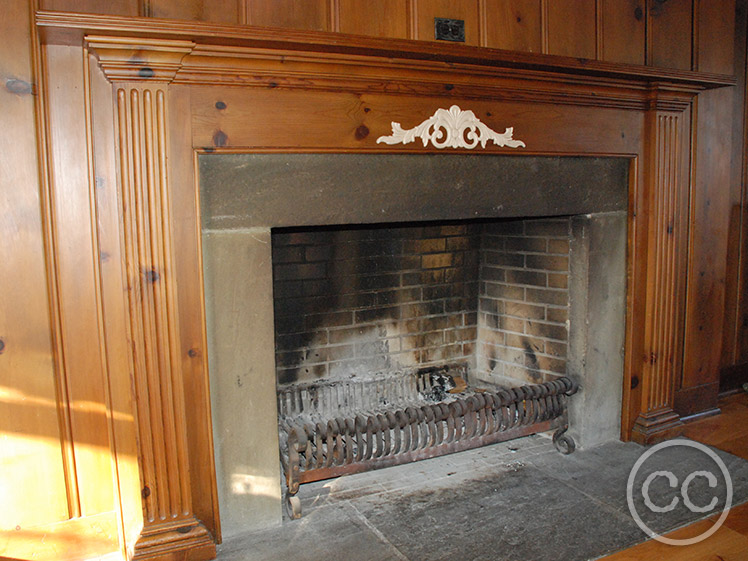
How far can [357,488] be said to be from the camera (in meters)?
2.46

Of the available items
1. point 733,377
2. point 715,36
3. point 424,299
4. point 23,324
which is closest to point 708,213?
point 715,36

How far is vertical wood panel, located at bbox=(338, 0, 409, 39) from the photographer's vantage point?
197 cm

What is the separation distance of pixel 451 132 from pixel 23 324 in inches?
59.6

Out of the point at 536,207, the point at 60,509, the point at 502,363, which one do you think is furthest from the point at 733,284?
the point at 60,509

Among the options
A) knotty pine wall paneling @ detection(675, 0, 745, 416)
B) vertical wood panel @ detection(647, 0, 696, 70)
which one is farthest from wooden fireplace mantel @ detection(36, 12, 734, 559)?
knotty pine wall paneling @ detection(675, 0, 745, 416)

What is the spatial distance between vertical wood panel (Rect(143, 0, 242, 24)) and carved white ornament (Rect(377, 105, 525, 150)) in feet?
1.97

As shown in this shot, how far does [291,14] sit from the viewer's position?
6.25 ft

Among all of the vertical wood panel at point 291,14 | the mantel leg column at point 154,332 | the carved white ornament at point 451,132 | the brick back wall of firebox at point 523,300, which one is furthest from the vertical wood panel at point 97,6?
the brick back wall of firebox at point 523,300

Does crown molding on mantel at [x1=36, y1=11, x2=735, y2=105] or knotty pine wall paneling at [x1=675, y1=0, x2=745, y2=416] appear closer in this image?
crown molding on mantel at [x1=36, y1=11, x2=735, y2=105]

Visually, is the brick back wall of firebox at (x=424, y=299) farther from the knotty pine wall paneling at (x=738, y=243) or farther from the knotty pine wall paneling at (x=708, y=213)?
the knotty pine wall paneling at (x=738, y=243)

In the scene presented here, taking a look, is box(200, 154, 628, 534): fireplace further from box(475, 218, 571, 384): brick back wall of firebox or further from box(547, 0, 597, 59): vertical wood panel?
box(547, 0, 597, 59): vertical wood panel

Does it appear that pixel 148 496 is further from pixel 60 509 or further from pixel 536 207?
pixel 536 207

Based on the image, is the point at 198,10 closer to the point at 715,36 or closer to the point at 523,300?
the point at 523,300

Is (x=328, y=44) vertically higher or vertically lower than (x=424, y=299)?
higher
